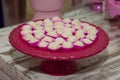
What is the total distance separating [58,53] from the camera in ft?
1.91

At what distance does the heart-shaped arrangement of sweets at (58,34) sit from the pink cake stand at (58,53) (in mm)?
11

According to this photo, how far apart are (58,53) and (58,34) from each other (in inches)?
2.9

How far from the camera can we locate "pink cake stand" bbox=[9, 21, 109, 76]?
0.57 meters

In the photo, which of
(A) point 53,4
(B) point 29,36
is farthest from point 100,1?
(B) point 29,36

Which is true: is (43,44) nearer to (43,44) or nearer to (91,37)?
(43,44)

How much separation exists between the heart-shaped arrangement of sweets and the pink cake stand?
0.01m

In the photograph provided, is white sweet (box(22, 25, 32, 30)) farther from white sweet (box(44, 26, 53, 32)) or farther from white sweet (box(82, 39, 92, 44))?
white sweet (box(82, 39, 92, 44))

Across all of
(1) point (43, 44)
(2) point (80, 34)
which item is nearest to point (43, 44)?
(1) point (43, 44)

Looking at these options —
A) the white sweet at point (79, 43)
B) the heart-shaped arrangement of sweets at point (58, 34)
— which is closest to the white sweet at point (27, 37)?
the heart-shaped arrangement of sweets at point (58, 34)

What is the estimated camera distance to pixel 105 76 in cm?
65

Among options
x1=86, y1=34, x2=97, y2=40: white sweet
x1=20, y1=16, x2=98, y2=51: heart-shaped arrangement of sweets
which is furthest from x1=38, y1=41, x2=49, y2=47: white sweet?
x1=86, y1=34, x2=97, y2=40: white sweet

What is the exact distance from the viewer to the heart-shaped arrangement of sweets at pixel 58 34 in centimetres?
60

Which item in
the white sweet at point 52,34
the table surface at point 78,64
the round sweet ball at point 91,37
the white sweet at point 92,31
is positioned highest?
the white sweet at point 52,34

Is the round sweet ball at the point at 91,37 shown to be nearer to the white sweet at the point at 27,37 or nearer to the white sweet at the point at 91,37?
the white sweet at the point at 91,37
